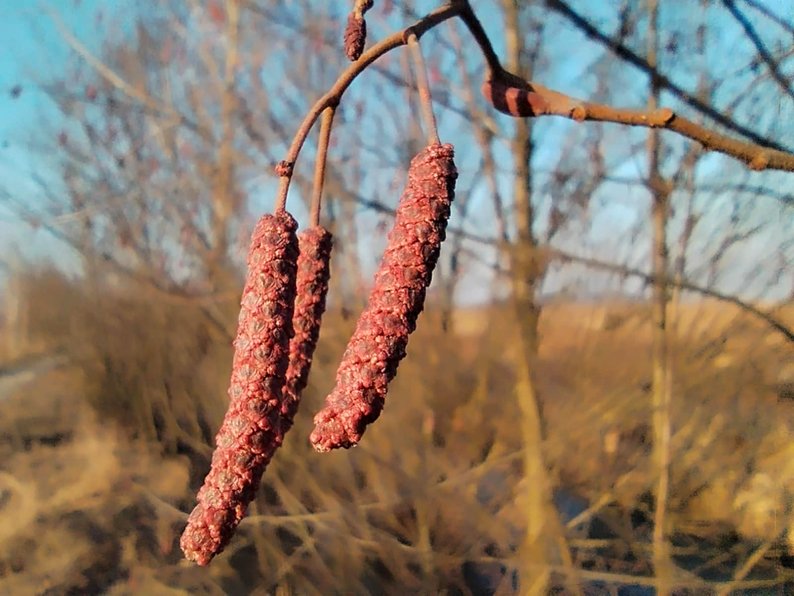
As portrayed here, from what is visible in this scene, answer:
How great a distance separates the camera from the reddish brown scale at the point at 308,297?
1.09 feet

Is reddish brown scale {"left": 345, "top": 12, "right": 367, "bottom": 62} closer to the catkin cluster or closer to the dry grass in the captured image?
the catkin cluster

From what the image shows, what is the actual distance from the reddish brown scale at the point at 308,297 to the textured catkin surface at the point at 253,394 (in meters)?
0.05

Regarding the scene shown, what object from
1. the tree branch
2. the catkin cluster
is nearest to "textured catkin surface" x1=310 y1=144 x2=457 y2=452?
the catkin cluster

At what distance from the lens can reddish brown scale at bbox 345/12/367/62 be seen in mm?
278

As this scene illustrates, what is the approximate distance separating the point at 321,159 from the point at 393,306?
0.30ft

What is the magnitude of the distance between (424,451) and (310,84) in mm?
1090

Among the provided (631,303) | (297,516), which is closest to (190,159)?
(297,516)

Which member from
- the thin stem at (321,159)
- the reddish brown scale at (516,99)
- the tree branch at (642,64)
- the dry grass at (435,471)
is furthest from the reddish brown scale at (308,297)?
the dry grass at (435,471)

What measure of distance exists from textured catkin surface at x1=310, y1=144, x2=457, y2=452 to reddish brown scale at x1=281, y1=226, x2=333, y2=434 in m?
0.08

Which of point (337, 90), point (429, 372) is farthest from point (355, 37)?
point (429, 372)

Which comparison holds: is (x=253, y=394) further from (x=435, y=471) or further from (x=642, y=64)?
(x=435, y=471)

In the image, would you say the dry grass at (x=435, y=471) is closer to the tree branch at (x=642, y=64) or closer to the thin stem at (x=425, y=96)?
the tree branch at (x=642, y=64)

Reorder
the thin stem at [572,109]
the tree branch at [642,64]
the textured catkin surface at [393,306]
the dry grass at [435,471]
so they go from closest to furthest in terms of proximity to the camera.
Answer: the textured catkin surface at [393,306]
the thin stem at [572,109]
the tree branch at [642,64]
the dry grass at [435,471]

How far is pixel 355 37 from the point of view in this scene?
0.92 feet
